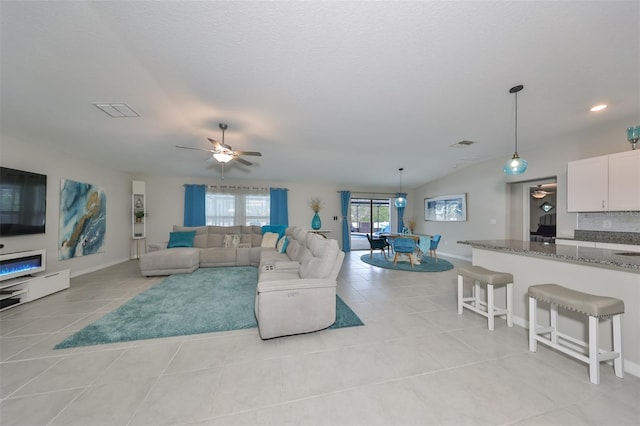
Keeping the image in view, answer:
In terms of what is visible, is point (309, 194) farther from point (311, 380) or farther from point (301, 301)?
point (311, 380)

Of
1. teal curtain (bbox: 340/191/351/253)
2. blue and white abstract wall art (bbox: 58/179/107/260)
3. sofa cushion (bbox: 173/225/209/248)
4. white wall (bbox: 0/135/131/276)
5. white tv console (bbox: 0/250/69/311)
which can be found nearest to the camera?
white tv console (bbox: 0/250/69/311)

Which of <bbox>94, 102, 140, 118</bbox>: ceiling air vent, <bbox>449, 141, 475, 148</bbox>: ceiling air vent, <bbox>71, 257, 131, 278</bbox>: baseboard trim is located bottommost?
<bbox>71, 257, 131, 278</bbox>: baseboard trim

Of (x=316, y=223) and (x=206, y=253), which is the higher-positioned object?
(x=316, y=223)

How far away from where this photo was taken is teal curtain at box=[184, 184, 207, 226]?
6387 mm

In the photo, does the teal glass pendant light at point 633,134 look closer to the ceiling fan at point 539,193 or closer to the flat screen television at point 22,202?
the ceiling fan at point 539,193

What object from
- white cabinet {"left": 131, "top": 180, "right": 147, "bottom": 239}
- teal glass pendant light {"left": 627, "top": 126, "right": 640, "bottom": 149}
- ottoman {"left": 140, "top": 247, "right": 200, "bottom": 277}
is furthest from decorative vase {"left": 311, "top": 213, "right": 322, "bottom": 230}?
teal glass pendant light {"left": 627, "top": 126, "right": 640, "bottom": 149}

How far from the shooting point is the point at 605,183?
334 centimetres

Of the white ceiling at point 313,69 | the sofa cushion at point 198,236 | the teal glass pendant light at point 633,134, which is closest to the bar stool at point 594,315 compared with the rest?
the white ceiling at point 313,69

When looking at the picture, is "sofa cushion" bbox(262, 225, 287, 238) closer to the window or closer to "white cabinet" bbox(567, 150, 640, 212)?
the window

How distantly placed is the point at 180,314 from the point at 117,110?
112 inches

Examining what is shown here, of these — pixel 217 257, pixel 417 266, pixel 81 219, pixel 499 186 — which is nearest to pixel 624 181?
pixel 499 186

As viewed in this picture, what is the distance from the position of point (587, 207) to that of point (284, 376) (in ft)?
16.8

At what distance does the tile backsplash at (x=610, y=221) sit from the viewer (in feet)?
10.9

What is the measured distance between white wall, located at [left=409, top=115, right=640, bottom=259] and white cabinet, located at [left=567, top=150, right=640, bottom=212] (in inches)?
17.1
